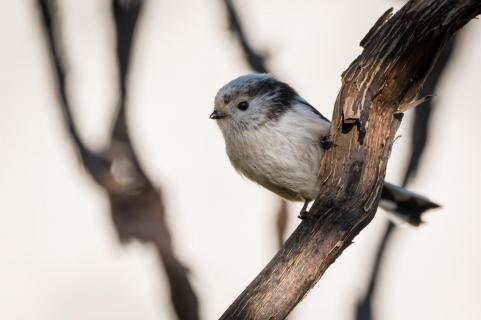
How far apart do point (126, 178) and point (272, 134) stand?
0.68 metres

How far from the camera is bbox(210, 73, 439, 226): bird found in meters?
3.27

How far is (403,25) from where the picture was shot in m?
2.34

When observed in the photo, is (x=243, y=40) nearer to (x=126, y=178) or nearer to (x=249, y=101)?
(x=249, y=101)

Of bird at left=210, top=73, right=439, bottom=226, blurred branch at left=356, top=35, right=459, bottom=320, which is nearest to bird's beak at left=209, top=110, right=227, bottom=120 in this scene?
bird at left=210, top=73, right=439, bottom=226

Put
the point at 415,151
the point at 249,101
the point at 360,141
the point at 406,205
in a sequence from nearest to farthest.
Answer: the point at 360,141
the point at 415,151
the point at 249,101
the point at 406,205

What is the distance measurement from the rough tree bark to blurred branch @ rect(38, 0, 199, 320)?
2.12 feet

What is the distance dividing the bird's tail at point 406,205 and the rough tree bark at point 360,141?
1.34 meters

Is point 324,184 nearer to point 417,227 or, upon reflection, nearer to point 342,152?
point 342,152

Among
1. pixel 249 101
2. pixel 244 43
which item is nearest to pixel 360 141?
pixel 249 101

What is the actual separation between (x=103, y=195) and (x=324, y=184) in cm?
91

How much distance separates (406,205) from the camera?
384 cm

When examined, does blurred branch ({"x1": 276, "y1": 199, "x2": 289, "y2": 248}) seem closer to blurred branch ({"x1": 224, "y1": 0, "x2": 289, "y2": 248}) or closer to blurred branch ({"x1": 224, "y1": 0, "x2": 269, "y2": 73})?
blurred branch ({"x1": 224, "y1": 0, "x2": 289, "y2": 248})

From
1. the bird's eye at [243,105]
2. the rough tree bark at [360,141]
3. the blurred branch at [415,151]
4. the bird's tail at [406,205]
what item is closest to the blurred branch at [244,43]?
the bird's eye at [243,105]

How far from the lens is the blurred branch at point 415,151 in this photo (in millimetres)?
3215
